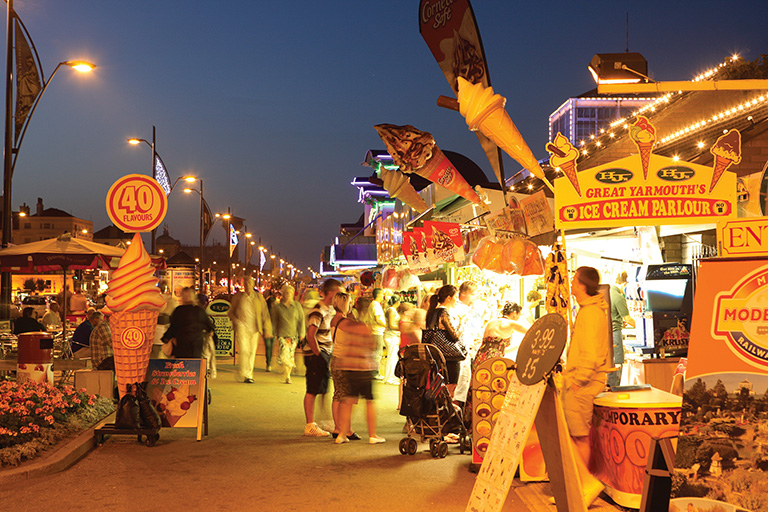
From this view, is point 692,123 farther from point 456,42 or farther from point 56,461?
point 56,461

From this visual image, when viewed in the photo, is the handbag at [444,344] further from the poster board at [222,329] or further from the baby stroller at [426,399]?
the poster board at [222,329]

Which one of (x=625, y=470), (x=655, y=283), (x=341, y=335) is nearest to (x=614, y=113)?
(x=655, y=283)

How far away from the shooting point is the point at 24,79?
42.7ft

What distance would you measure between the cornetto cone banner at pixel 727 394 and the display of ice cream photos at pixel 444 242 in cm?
916

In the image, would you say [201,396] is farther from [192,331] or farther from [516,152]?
[516,152]

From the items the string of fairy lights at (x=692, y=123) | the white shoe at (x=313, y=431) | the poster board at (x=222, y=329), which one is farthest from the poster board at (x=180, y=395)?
the poster board at (x=222, y=329)

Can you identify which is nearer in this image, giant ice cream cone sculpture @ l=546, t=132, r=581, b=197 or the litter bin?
giant ice cream cone sculpture @ l=546, t=132, r=581, b=197

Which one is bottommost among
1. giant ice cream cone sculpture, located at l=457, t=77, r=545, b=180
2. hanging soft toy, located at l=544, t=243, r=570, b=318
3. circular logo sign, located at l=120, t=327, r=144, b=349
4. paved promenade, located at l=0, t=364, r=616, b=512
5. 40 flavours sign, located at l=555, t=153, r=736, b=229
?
paved promenade, located at l=0, t=364, r=616, b=512

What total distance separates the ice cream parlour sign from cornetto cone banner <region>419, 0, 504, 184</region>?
2.04m

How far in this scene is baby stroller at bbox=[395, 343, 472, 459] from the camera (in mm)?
8594

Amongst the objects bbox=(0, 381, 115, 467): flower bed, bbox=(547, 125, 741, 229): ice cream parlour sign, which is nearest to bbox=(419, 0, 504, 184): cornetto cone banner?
bbox=(547, 125, 741, 229): ice cream parlour sign

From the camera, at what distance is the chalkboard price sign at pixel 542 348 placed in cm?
478

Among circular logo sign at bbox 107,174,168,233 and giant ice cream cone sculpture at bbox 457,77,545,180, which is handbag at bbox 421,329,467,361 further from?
circular logo sign at bbox 107,174,168,233

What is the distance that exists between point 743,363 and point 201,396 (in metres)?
7.05
